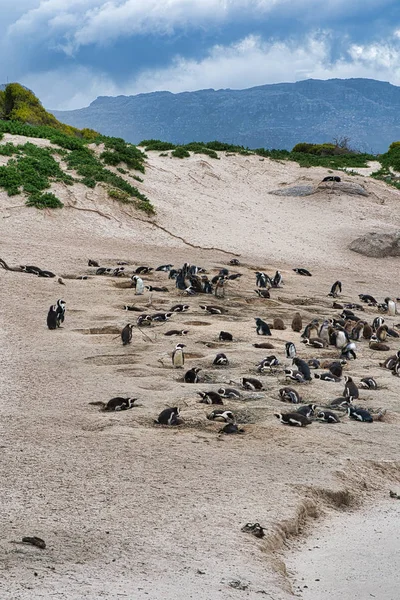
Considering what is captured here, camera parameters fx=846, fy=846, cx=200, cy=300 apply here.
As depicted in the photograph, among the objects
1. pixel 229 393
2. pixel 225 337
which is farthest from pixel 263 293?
pixel 229 393

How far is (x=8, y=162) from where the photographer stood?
23.8 metres

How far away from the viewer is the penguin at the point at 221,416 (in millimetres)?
8164

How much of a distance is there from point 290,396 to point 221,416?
112cm

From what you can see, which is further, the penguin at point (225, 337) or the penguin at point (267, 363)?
the penguin at point (225, 337)

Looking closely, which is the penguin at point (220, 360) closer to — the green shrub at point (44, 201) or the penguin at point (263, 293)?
the penguin at point (263, 293)

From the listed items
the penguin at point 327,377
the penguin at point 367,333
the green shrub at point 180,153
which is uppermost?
the green shrub at point 180,153

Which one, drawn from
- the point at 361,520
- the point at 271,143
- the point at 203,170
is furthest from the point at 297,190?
the point at 271,143

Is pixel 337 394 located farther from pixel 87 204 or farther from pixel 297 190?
pixel 297 190

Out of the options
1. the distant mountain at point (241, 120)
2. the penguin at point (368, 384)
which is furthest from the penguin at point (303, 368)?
the distant mountain at point (241, 120)

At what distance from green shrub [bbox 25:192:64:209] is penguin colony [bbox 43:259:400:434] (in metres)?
4.11

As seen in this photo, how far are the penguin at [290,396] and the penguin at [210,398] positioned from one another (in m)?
0.72

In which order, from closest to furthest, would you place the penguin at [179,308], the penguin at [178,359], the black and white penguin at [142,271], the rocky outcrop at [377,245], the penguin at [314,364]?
the penguin at [178,359] → the penguin at [314,364] → the penguin at [179,308] → the black and white penguin at [142,271] → the rocky outcrop at [377,245]

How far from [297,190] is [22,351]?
20923 millimetres

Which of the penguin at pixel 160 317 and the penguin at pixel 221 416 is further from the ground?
the penguin at pixel 160 317
